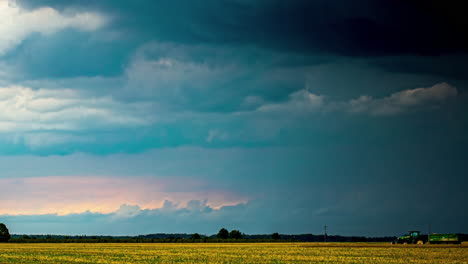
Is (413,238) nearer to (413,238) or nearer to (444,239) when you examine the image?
(413,238)

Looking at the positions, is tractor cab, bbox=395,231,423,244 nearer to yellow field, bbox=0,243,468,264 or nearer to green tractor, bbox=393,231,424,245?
green tractor, bbox=393,231,424,245

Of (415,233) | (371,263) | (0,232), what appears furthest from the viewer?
(0,232)

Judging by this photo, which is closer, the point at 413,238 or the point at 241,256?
the point at 241,256

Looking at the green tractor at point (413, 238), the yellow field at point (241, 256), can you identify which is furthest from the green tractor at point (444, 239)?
the yellow field at point (241, 256)

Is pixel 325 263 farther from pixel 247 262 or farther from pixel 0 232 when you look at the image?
pixel 0 232

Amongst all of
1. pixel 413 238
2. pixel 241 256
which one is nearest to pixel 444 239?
pixel 413 238

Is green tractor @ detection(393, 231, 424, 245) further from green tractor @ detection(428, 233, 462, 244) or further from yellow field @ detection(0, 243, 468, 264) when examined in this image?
yellow field @ detection(0, 243, 468, 264)

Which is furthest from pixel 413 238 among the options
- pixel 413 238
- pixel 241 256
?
pixel 241 256

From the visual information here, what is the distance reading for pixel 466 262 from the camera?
2534 inches

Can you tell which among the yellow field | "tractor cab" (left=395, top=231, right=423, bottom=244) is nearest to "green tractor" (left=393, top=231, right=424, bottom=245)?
"tractor cab" (left=395, top=231, right=423, bottom=244)

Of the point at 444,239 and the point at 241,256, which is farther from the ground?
the point at 444,239

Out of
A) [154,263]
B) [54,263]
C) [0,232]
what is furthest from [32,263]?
[0,232]

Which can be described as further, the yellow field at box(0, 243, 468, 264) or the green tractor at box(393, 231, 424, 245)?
the green tractor at box(393, 231, 424, 245)

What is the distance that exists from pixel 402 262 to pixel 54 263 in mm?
43740
